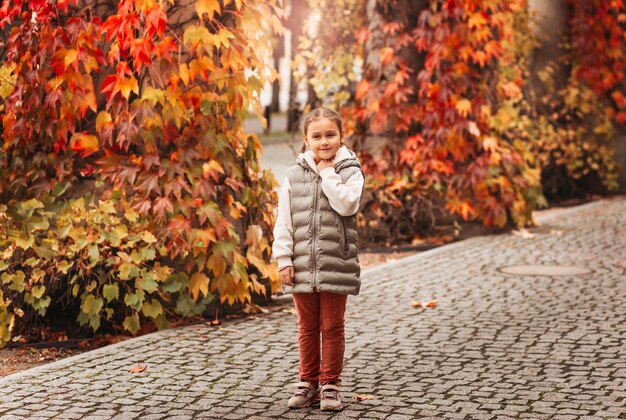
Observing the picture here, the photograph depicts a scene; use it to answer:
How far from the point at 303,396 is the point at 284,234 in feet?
2.76

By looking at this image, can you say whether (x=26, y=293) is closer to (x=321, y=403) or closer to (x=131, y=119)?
(x=131, y=119)

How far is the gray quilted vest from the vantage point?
5754 mm

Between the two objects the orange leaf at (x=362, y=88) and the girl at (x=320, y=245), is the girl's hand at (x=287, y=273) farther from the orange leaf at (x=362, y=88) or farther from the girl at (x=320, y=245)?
the orange leaf at (x=362, y=88)

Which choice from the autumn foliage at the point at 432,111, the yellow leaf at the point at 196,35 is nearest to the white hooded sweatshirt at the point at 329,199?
the yellow leaf at the point at 196,35

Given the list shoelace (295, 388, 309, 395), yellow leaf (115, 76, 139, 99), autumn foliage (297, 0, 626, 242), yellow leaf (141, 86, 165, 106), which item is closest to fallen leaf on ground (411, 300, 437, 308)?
yellow leaf (141, 86, 165, 106)

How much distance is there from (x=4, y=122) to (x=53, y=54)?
70 centimetres

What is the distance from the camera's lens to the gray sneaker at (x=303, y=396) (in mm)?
5758

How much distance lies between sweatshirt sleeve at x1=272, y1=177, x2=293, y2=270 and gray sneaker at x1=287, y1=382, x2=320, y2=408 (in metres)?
0.63

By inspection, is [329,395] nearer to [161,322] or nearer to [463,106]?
[161,322]

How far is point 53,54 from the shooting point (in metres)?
7.89

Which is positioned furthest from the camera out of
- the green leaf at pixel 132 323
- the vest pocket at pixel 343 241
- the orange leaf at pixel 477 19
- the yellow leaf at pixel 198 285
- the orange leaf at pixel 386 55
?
the orange leaf at pixel 386 55

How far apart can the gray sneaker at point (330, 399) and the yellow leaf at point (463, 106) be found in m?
7.16

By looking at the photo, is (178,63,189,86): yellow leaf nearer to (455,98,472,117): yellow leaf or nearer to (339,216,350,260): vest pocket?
(339,216,350,260): vest pocket

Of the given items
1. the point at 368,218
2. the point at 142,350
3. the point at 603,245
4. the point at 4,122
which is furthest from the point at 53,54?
the point at 603,245
